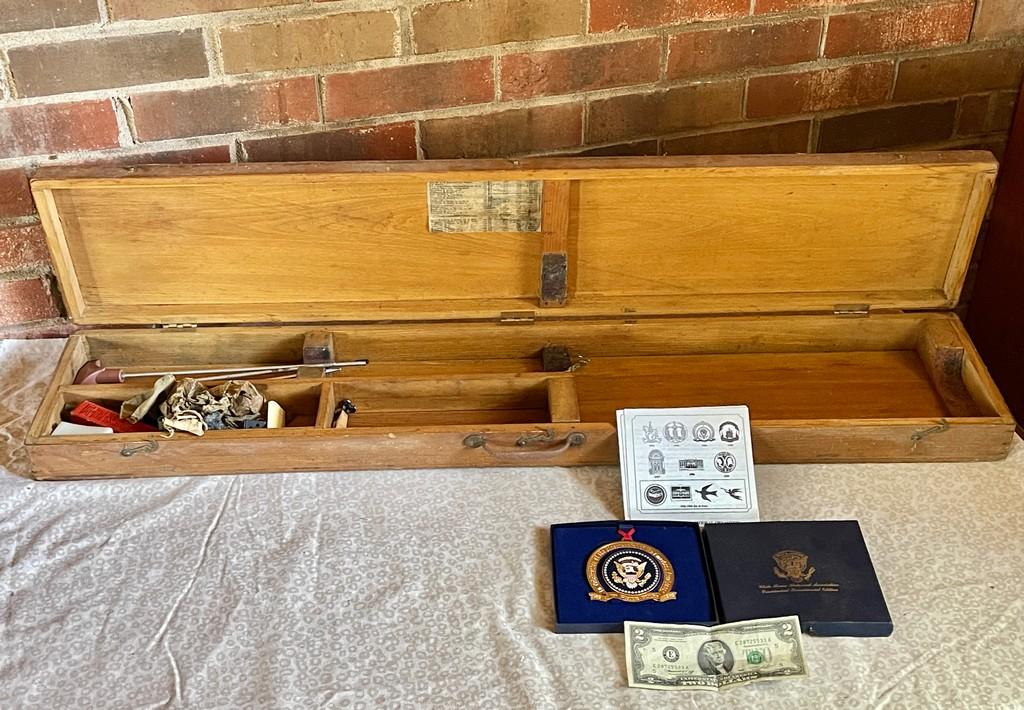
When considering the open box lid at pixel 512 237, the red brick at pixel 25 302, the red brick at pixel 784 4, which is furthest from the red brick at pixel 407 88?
the red brick at pixel 25 302

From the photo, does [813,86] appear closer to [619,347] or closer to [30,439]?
[619,347]

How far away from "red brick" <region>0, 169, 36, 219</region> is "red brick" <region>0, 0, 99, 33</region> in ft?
0.72

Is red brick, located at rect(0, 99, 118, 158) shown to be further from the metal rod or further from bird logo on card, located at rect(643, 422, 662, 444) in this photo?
bird logo on card, located at rect(643, 422, 662, 444)

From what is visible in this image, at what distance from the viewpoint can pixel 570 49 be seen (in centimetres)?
149

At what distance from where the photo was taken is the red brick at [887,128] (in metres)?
1.68

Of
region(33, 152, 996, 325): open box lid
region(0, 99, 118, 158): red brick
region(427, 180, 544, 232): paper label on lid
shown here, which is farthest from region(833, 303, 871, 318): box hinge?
region(0, 99, 118, 158): red brick

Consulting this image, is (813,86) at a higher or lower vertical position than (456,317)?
higher

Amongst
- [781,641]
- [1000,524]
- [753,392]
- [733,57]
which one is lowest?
[781,641]

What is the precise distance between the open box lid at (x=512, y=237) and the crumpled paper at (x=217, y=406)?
0.15 m

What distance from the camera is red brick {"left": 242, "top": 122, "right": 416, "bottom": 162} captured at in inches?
58.2

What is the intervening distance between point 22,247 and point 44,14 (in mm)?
379

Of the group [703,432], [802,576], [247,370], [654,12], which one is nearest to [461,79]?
[654,12]

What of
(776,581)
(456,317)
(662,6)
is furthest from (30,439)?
(662,6)

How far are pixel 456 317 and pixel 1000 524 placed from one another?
0.82 m
